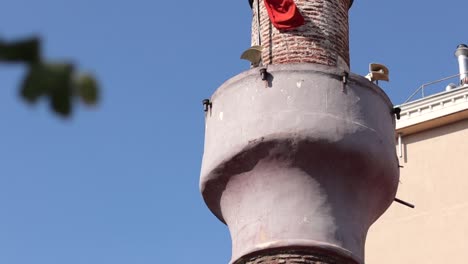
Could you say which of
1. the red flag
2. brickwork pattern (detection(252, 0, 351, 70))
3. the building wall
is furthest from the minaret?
the building wall

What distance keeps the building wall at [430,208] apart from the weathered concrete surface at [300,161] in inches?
314

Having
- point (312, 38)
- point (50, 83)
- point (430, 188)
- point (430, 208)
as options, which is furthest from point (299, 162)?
point (430, 188)

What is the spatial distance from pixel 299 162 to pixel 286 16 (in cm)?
169

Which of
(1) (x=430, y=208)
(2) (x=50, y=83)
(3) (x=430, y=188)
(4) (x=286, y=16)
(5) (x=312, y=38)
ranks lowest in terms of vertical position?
(2) (x=50, y=83)

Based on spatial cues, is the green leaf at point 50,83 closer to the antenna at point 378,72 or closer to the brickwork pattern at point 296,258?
the brickwork pattern at point 296,258

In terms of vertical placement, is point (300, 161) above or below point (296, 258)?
above

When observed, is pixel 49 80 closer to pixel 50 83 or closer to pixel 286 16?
pixel 50 83

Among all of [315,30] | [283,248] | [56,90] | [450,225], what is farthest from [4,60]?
[450,225]

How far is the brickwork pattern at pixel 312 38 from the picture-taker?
9484 millimetres

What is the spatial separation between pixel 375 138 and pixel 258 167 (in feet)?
3.40

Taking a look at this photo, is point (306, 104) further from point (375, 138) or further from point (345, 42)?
point (345, 42)

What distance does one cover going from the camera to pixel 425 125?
1800 cm

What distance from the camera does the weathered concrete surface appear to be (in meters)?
8.49

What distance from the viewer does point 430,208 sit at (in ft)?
56.4
